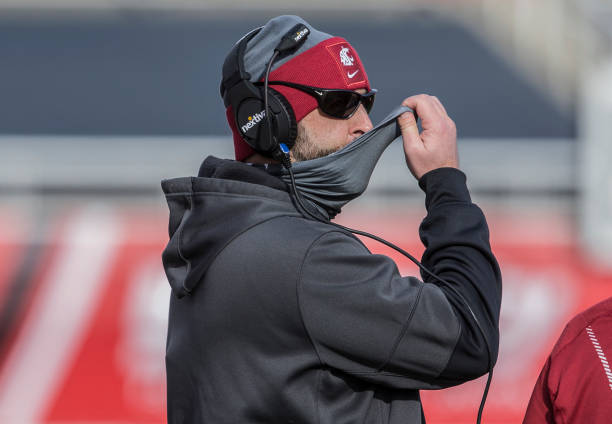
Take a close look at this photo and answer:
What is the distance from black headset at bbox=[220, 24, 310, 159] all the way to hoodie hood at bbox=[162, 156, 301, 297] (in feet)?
0.24

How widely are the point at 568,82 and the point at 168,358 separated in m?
7.90

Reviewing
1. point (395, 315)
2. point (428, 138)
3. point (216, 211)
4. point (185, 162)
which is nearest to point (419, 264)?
point (395, 315)

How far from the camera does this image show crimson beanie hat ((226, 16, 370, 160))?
5.01 ft

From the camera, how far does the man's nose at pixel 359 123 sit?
5.16ft

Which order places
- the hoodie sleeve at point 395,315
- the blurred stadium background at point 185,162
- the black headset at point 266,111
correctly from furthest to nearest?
the blurred stadium background at point 185,162, the black headset at point 266,111, the hoodie sleeve at point 395,315

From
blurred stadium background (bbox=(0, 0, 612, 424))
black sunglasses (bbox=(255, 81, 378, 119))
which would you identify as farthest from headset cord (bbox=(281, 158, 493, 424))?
blurred stadium background (bbox=(0, 0, 612, 424))

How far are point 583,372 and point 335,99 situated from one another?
63cm

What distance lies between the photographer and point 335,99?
1.54m

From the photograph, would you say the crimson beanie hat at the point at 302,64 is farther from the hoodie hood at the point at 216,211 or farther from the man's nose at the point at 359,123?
the hoodie hood at the point at 216,211

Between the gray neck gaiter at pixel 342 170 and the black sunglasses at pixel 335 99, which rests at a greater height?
the black sunglasses at pixel 335 99

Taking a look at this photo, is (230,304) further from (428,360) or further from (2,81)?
(2,81)

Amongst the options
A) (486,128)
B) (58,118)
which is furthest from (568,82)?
(58,118)

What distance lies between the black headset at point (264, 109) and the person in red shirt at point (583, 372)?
0.58m

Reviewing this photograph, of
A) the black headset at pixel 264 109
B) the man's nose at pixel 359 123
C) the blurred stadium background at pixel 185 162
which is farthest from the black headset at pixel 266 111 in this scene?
the blurred stadium background at pixel 185 162
